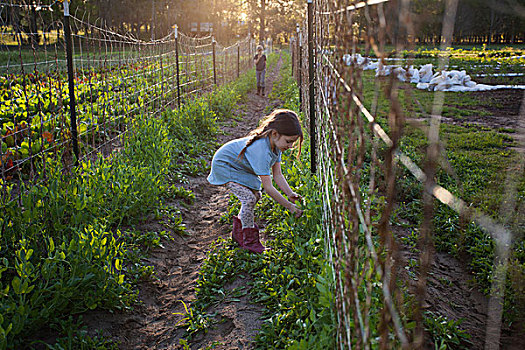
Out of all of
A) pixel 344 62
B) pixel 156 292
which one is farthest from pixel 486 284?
pixel 156 292

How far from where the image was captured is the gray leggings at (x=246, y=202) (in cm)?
362

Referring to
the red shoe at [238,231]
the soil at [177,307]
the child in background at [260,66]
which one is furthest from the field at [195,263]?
the child in background at [260,66]

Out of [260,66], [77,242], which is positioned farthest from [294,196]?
[260,66]

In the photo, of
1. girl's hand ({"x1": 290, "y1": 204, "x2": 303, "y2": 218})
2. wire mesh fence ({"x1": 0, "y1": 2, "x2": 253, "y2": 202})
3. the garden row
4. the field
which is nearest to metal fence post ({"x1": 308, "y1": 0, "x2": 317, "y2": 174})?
the field

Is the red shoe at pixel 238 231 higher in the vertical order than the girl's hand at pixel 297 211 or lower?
lower

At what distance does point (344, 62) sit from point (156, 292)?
→ 222 centimetres

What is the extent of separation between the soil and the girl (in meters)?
0.43

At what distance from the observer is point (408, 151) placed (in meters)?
5.71

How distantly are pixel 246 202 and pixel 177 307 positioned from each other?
99 centimetres

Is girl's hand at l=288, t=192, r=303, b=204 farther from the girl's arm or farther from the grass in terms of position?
the grass

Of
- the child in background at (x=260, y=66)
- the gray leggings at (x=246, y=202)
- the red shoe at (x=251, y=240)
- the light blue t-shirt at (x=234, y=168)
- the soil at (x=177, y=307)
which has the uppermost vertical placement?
the child in background at (x=260, y=66)

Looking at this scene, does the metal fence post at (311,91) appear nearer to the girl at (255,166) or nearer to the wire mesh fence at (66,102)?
the girl at (255,166)

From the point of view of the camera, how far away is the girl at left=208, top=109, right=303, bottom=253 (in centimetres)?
337

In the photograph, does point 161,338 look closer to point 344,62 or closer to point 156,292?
point 156,292
